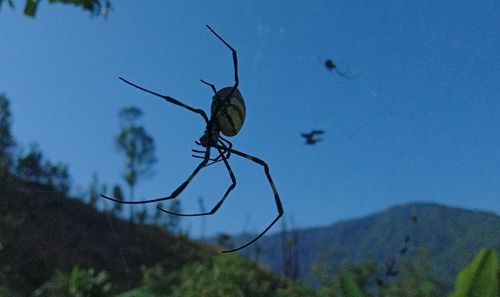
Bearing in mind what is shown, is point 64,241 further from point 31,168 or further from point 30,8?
point 30,8

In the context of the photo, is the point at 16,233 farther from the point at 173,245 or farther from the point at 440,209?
the point at 173,245

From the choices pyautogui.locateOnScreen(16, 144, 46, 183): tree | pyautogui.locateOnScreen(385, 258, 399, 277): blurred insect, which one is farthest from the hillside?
pyautogui.locateOnScreen(385, 258, 399, 277): blurred insect

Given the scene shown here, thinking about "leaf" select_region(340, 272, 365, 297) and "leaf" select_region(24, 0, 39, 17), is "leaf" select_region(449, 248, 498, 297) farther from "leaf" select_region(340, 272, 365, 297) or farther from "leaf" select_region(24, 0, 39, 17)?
"leaf" select_region(24, 0, 39, 17)

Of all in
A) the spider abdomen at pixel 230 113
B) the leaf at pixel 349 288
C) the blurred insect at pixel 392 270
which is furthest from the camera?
the blurred insect at pixel 392 270

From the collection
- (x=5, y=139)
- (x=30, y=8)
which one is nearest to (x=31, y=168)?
(x=5, y=139)

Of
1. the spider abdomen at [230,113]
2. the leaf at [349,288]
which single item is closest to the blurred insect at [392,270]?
the leaf at [349,288]

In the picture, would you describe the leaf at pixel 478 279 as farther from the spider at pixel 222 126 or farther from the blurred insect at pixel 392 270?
the blurred insect at pixel 392 270
